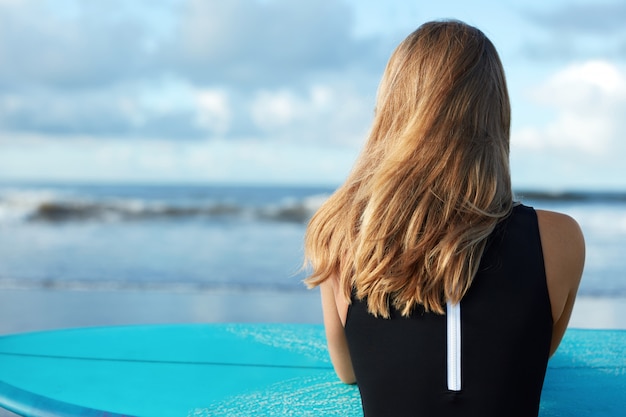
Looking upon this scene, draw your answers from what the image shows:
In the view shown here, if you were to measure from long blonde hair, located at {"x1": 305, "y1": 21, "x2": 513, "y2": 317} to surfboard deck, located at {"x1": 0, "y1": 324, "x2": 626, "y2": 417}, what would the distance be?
21.3 inches

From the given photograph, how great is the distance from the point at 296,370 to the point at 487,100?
1012 mm

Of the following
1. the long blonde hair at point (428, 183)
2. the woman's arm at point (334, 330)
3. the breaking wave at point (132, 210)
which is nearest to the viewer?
the long blonde hair at point (428, 183)

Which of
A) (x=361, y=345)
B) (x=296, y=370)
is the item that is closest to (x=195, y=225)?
(x=296, y=370)

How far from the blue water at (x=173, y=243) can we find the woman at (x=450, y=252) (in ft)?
5.14

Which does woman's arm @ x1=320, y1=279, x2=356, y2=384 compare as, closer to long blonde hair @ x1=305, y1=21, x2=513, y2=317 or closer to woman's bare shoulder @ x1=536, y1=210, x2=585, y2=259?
long blonde hair @ x1=305, y1=21, x2=513, y2=317

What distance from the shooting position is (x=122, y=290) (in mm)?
5262

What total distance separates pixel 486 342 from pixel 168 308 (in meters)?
3.69

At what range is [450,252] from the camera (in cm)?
110

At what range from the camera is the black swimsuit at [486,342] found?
112 cm

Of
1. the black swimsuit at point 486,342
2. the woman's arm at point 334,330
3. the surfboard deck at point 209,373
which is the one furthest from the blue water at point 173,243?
the black swimsuit at point 486,342

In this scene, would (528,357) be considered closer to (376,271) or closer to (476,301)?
(476,301)

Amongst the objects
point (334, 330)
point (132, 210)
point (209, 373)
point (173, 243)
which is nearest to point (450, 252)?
point (334, 330)

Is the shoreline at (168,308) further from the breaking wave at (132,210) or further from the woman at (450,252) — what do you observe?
the breaking wave at (132,210)

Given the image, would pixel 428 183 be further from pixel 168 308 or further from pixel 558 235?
pixel 168 308
